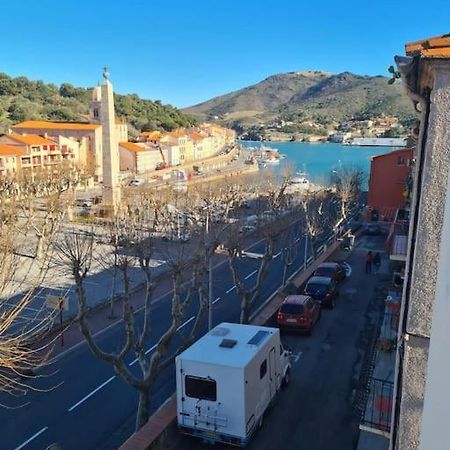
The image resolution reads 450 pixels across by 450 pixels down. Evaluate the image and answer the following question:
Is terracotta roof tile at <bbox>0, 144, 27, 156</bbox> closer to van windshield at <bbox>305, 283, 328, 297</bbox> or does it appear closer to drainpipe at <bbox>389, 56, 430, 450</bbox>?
van windshield at <bbox>305, 283, 328, 297</bbox>

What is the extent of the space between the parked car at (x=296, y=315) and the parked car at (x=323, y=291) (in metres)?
2.53

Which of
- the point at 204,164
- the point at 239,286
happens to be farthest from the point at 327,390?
the point at 204,164

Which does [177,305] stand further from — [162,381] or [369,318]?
[369,318]

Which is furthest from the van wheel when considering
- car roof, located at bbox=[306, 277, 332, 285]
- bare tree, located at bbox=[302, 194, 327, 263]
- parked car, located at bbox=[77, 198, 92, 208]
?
parked car, located at bbox=[77, 198, 92, 208]

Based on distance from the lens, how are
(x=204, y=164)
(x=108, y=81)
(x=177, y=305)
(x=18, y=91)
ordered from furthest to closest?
1. (x=18, y=91)
2. (x=204, y=164)
3. (x=108, y=81)
4. (x=177, y=305)

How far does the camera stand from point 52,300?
50.9 feet

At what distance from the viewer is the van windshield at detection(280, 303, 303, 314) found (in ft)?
53.2

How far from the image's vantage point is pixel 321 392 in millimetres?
12398

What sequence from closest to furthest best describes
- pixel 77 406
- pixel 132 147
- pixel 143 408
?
1. pixel 143 408
2. pixel 77 406
3. pixel 132 147

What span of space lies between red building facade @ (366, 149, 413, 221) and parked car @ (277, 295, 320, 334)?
21969mm

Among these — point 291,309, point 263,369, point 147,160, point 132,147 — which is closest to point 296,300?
point 291,309

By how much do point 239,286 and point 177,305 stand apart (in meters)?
4.39

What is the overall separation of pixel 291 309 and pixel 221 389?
7.24 m

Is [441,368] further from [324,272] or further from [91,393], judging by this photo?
[324,272]
